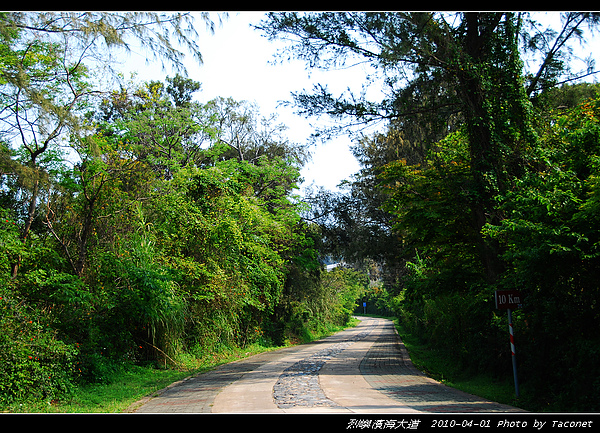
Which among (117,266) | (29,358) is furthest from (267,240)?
(29,358)

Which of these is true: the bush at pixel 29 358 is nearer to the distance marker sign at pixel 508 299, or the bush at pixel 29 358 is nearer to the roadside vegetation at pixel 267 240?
the roadside vegetation at pixel 267 240

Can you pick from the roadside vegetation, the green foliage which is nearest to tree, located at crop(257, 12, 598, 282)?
the roadside vegetation

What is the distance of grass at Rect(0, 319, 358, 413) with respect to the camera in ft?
25.5

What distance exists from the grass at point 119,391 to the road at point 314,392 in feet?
1.38

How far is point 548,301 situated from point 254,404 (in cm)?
594

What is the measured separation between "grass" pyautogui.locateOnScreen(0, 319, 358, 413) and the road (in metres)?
0.42

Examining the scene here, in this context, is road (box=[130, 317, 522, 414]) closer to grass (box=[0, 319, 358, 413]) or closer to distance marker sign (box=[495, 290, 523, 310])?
grass (box=[0, 319, 358, 413])

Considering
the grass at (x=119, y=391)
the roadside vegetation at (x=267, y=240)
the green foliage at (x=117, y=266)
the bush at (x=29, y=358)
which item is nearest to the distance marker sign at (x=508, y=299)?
the roadside vegetation at (x=267, y=240)

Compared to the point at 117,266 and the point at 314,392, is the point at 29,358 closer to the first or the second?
the point at 117,266

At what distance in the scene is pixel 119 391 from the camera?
31.3 ft

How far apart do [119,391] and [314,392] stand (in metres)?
4.47

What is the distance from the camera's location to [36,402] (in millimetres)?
7938
